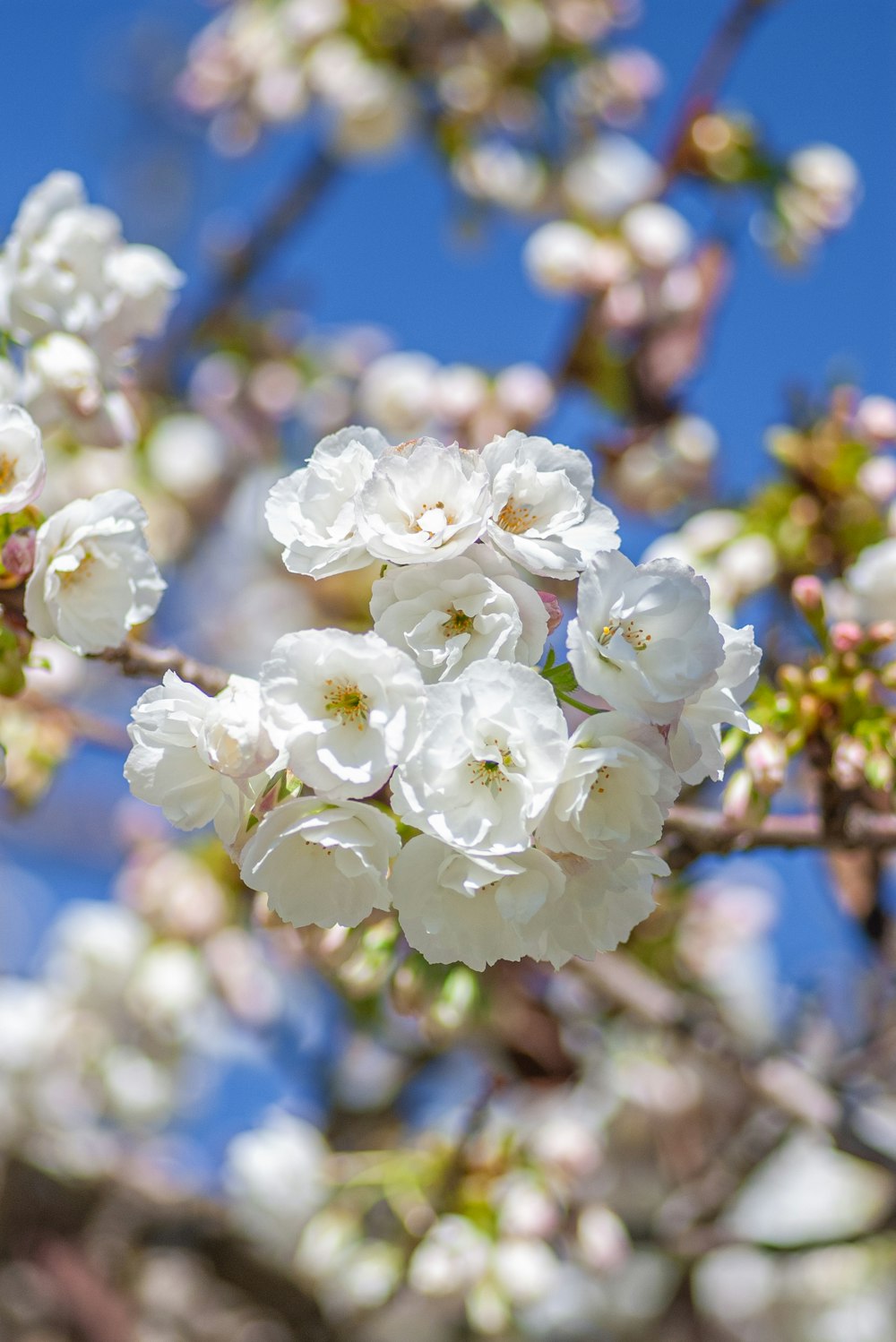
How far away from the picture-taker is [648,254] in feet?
7.68

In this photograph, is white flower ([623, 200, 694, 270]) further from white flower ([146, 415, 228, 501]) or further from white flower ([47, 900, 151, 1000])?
white flower ([47, 900, 151, 1000])

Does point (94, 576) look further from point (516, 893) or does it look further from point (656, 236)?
point (656, 236)

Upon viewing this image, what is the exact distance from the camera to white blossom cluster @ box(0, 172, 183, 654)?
1.00 meters

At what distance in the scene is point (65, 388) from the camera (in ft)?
3.97

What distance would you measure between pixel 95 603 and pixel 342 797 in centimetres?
34

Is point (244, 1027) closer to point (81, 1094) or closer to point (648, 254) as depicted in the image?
point (81, 1094)

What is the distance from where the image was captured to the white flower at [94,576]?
100 cm

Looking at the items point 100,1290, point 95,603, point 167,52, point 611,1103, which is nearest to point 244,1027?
point 100,1290

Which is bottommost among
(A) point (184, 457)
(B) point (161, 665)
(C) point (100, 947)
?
(C) point (100, 947)

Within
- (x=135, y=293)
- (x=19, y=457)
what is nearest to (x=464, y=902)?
(x=19, y=457)

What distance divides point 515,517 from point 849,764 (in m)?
0.48

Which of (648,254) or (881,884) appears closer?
(881,884)

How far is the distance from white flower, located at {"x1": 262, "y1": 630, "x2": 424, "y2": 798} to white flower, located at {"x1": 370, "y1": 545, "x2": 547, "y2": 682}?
0.09 feet

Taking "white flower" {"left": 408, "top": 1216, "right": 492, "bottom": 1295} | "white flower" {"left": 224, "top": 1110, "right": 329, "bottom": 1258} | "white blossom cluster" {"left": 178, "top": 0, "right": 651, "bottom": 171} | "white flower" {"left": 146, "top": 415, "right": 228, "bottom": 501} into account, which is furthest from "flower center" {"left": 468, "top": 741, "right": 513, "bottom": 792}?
"white blossom cluster" {"left": 178, "top": 0, "right": 651, "bottom": 171}
